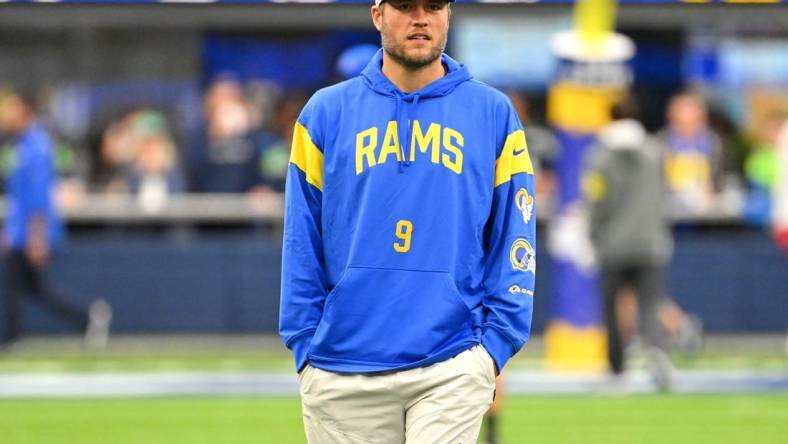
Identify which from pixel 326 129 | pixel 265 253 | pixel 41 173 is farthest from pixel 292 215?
pixel 265 253

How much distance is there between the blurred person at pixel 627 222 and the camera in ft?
42.2

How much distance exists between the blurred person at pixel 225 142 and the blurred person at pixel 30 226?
6.33 feet

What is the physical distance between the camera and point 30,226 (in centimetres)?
1602

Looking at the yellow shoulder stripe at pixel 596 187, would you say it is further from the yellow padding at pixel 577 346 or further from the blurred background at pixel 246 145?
the blurred background at pixel 246 145

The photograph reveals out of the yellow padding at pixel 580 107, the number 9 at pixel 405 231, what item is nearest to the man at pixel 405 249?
the number 9 at pixel 405 231

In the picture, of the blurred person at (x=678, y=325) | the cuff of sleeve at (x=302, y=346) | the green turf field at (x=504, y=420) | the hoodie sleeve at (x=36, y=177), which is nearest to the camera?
the cuff of sleeve at (x=302, y=346)

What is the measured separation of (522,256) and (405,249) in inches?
14.2

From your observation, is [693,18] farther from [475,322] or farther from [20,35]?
[475,322]

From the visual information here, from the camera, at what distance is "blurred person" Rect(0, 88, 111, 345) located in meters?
15.8

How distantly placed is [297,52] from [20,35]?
2.79 metres

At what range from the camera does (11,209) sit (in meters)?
16.2

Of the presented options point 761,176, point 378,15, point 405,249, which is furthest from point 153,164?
point 405,249

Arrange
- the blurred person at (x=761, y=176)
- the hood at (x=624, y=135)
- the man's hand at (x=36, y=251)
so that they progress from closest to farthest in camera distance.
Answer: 1. the hood at (x=624, y=135)
2. the man's hand at (x=36, y=251)
3. the blurred person at (x=761, y=176)

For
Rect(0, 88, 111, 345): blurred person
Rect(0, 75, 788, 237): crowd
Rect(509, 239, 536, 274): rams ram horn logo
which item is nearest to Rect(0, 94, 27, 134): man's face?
Rect(0, 88, 111, 345): blurred person
